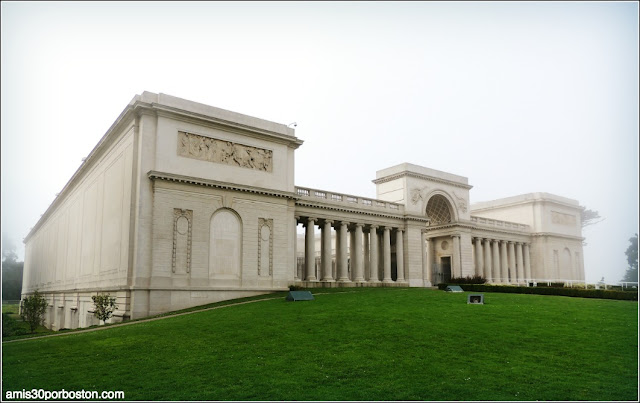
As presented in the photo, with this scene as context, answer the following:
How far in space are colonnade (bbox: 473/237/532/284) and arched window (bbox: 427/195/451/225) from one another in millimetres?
5809

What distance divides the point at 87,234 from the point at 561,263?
64.0 meters

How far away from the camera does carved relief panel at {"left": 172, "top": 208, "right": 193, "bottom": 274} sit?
34.5m

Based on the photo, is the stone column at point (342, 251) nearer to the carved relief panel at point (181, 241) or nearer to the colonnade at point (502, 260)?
the carved relief panel at point (181, 241)

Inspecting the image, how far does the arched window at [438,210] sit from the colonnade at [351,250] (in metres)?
9.32

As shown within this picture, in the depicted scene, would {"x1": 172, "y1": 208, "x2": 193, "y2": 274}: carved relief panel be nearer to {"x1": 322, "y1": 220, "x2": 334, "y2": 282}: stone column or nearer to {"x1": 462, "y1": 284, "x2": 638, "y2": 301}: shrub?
{"x1": 322, "y1": 220, "x2": 334, "y2": 282}: stone column

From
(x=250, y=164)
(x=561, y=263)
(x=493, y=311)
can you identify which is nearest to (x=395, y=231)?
(x=250, y=164)

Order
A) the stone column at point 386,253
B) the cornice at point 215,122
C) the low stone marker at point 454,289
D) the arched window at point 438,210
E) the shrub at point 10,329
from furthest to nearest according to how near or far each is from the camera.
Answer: the arched window at point 438,210 < the stone column at point 386,253 < the low stone marker at point 454,289 < the cornice at point 215,122 < the shrub at point 10,329

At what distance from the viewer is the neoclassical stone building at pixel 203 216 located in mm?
34156

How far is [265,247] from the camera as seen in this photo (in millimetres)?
39375

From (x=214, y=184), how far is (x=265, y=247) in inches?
257

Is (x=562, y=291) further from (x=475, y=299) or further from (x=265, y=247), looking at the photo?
(x=265, y=247)

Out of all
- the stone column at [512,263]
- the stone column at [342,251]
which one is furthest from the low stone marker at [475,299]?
the stone column at [512,263]

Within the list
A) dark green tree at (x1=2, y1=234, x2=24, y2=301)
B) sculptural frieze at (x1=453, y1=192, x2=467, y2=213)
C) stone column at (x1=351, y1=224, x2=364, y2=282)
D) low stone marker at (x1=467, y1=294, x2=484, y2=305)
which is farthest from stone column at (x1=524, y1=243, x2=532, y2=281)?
dark green tree at (x1=2, y1=234, x2=24, y2=301)

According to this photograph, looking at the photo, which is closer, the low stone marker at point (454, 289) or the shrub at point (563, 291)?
the shrub at point (563, 291)
